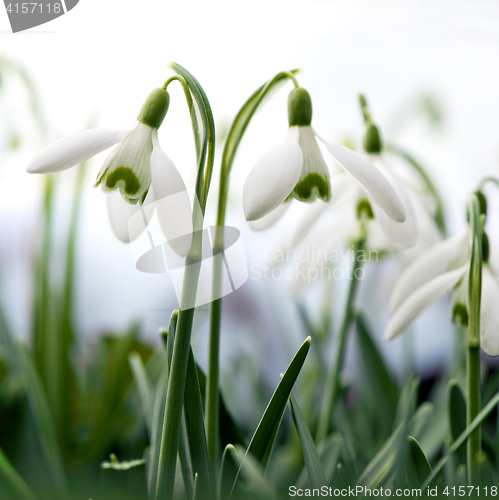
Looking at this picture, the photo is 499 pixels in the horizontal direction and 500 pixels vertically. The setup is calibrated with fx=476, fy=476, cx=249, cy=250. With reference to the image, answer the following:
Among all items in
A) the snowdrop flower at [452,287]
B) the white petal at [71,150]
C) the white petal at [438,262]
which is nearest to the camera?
the white petal at [71,150]

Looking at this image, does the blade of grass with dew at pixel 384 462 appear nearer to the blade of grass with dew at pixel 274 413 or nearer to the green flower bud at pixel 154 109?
the blade of grass with dew at pixel 274 413

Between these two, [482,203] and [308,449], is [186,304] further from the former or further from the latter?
[482,203]

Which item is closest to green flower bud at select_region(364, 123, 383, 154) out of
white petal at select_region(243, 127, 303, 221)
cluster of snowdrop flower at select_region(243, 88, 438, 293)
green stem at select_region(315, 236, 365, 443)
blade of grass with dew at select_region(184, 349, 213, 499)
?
cluster of snowdrop flower at select_region(243, 88, 438, 293)

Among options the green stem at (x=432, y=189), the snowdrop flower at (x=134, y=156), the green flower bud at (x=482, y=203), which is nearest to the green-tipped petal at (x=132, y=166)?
the snowdrop flower at (x=134, y=156)

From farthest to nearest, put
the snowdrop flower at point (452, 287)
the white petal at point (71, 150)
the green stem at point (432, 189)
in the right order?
1. the green stem at point (432, 189)
2. the snowdrop flower at point (452, 287)
3. the white petal at point (71, 150)

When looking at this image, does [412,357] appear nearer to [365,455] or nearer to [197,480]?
[365,455]

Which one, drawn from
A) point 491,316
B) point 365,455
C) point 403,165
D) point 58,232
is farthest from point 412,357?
point 58,232
